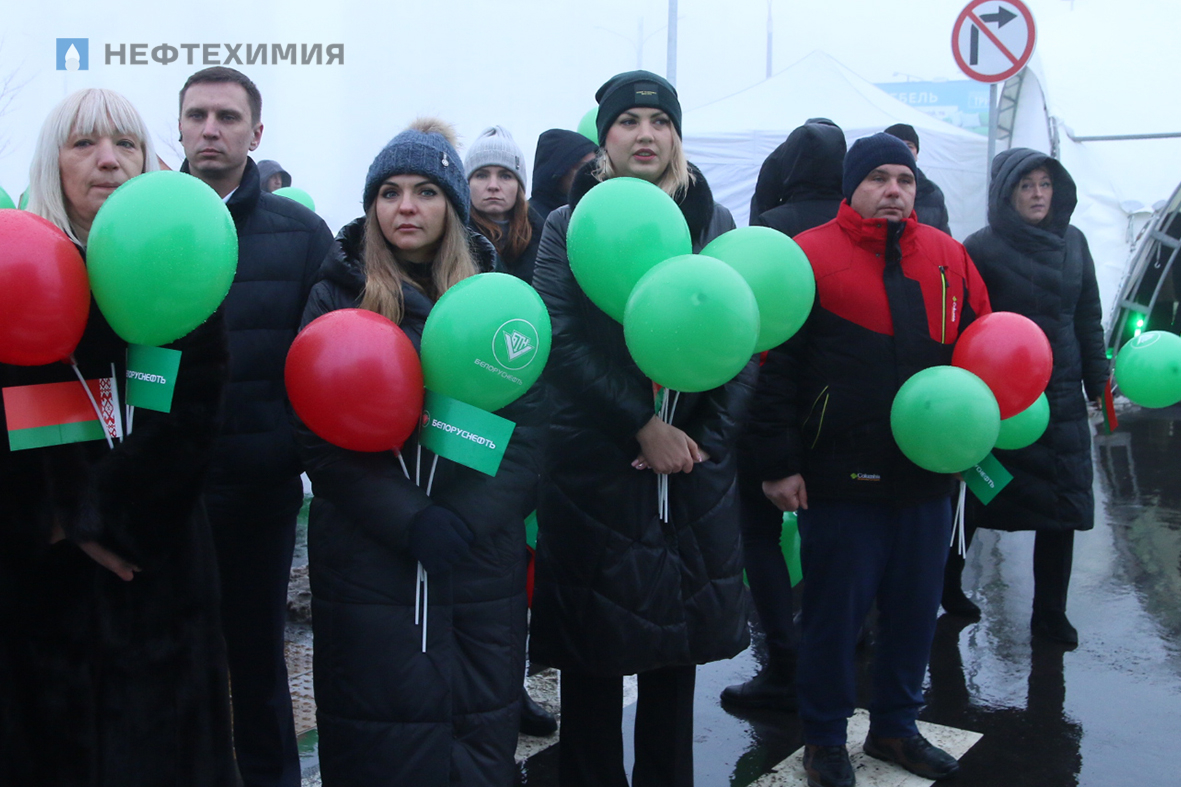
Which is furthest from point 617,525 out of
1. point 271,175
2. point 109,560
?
point 271,175

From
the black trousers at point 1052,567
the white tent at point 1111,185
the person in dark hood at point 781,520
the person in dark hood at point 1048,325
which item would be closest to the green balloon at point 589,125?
the person in dark hood at point 781,520

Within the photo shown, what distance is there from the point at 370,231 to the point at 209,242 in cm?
51

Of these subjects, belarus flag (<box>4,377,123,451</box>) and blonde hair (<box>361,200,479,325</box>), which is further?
blonde hair (<box>361,200,479,325</box>)

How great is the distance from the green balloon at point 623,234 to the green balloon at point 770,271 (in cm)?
25

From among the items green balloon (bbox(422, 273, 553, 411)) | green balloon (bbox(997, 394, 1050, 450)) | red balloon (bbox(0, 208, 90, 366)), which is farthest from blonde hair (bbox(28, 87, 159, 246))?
green balloon (bbox(997, 394, 1050, 450))

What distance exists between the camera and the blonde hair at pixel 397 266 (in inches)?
95.3

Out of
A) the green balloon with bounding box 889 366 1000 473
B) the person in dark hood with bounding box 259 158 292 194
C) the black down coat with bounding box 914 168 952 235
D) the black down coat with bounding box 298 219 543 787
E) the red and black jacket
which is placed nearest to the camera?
the black down coat with bounding box 298 219 543 787

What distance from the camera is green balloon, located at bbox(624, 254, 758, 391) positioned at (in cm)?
229

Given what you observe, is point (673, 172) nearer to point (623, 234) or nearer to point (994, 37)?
point (623, 234)

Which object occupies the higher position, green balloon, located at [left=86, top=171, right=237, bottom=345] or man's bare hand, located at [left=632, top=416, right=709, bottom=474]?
green balloon, located at [left=86, top=171, right=237, bottom=345]

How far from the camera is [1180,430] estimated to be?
33.9 feet

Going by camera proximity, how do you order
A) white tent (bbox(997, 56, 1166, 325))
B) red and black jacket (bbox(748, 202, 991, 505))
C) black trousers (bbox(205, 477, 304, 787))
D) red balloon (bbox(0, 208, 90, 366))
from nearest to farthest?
1. red balloon (bbox(0, 208, 90, 366))
2. black trousers (bbox(205, 477, 304, 787))
3. red and black jacket (bbox(748, 202, 991, 505))
4. white tent (bbox(997, 56, 1166, 325))

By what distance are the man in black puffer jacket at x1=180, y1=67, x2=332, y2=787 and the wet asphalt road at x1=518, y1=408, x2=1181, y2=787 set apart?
912 mm

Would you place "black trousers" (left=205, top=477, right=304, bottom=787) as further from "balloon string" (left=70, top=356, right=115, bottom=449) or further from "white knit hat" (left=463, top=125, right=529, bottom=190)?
"white knit hat" (left=463, top=125, right=529, bottom=190)
